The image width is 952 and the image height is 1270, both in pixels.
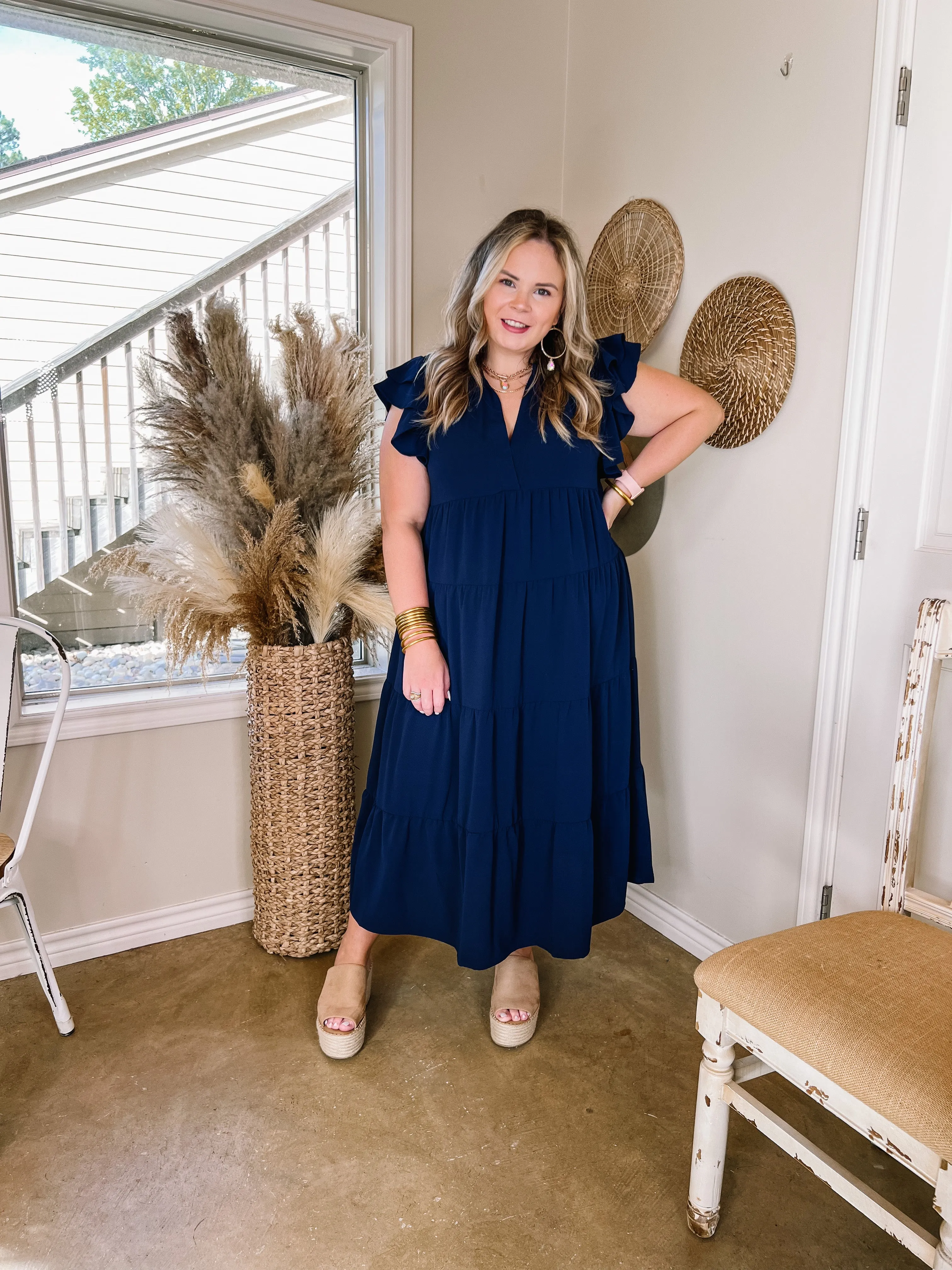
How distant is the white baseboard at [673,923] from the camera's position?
214 cm

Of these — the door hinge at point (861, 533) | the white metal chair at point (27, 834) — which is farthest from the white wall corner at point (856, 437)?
the white metal chair at point (27, 834)

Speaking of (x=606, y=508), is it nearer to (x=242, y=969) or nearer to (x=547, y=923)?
(x=547, y=923)

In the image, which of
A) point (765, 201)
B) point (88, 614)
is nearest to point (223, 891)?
point (88, 614)

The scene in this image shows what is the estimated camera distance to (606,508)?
73.3 inches

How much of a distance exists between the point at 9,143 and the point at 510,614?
1.53 m

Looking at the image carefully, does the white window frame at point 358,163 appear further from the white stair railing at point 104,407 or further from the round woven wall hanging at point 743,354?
the round woven wall hanging at point 743,354

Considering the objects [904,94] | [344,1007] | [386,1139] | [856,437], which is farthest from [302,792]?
[904,94]

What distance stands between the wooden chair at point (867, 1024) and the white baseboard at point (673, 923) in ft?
2.41

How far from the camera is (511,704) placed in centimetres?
172

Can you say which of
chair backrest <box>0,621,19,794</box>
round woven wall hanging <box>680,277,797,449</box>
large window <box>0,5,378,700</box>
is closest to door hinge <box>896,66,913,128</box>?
round woven wall hanging <box>680,277,797,449</box>

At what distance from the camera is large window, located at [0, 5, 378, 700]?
6.59 feet

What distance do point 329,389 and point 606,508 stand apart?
0.64 m

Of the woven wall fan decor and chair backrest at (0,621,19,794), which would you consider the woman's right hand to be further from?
chair backrest at (0,621,19,794)

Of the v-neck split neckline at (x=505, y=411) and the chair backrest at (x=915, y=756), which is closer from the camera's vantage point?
the chair backrest at (x=915, y=756)
